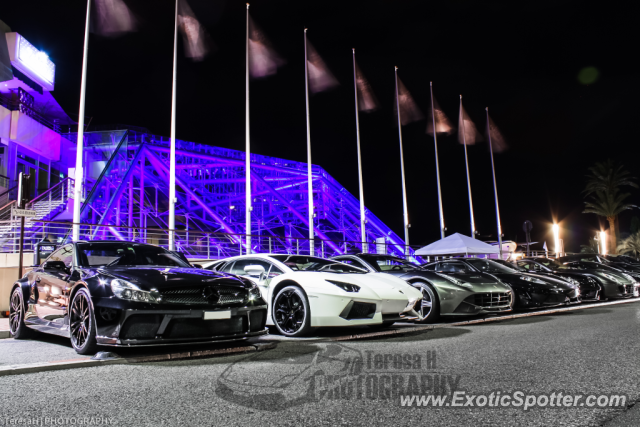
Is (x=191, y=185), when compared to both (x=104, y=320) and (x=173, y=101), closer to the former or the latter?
(x=173, y=101)

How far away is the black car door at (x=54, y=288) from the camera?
566cm

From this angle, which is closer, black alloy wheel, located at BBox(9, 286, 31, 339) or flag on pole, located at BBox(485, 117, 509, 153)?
black alloy wheel, located at BBox(9, 286, 31, 339)

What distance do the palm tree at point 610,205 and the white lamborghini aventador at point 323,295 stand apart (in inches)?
1467

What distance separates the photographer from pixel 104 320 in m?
4.77

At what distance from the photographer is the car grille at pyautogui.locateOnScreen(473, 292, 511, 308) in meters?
8.81

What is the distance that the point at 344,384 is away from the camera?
3.60 meters

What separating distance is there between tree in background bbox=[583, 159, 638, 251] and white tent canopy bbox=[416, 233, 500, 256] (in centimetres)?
2562

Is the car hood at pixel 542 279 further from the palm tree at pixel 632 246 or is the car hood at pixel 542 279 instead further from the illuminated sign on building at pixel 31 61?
the palm tree at pixel 632 246

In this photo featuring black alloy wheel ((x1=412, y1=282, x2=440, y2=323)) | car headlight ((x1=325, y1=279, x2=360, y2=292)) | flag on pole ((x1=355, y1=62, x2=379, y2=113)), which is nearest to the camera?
car headlight ((x1=325, y1=279, x2=360, y2=292))

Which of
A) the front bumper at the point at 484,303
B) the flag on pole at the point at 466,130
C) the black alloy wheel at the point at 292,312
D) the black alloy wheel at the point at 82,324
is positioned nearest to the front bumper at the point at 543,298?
the front bumper at the point at 484,303

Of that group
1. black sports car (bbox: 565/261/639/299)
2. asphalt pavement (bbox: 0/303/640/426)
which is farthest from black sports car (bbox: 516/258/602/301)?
asphalt pavement (bbox: 0/303/640/426)

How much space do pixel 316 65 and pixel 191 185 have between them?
41.9ft

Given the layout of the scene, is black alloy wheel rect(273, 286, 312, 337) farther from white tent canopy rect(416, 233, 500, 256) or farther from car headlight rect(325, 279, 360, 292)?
white tent canopy rect(416, 233, 500, 256)

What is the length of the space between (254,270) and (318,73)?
54.1 feet
